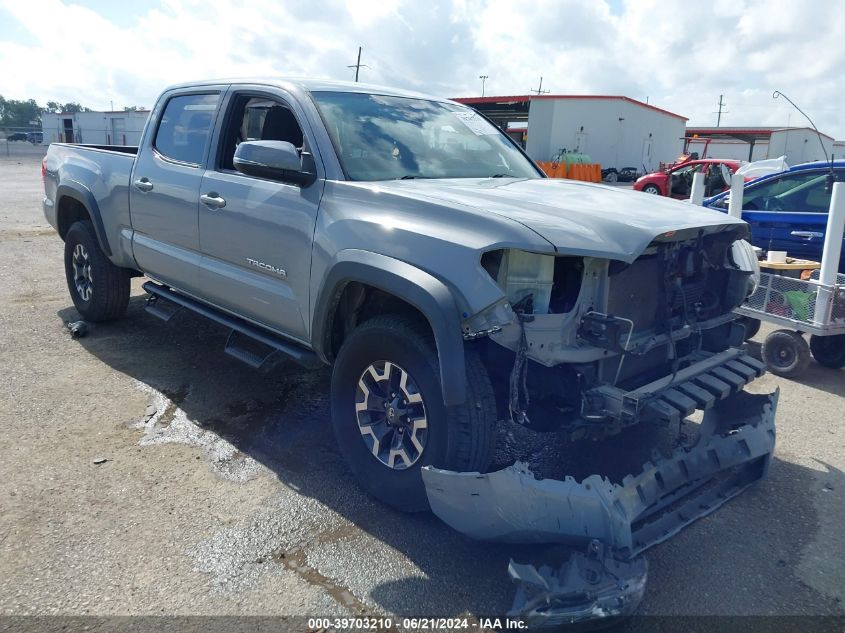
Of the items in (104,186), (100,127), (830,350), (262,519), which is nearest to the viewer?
(262,519)

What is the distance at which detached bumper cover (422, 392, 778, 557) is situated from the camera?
269 cm

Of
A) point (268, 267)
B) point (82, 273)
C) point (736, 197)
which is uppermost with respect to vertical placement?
point (736, 197)

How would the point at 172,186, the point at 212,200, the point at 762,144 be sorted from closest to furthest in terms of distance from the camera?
the point at 212,200, the point at 172,186, the point at 762,144

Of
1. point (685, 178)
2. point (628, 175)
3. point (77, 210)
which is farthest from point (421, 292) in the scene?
point (628, 175)

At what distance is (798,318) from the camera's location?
5352 mm

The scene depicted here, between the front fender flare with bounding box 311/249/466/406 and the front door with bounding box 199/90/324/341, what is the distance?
13.6 inches

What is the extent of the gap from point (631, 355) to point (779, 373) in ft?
10.5

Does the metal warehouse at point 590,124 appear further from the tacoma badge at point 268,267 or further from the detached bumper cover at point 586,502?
the detached bumper cover at point 586,502

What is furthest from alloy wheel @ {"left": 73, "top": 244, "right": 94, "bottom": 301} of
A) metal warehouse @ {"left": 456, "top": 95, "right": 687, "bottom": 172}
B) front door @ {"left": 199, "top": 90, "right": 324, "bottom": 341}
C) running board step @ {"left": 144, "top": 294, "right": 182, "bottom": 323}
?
metal warehouse @ {"left": 456, "top": 95, "right": 687, "bottom": 172}

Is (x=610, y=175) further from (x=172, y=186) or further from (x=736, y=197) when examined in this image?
(x=172, y=186)

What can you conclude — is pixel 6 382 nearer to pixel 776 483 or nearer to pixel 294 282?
pixel 294 282

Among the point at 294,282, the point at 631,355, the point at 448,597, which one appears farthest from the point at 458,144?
the point at 448,597

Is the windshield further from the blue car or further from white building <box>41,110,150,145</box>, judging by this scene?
white building <box>41,110,150,145</box>

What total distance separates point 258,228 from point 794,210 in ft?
19.3
